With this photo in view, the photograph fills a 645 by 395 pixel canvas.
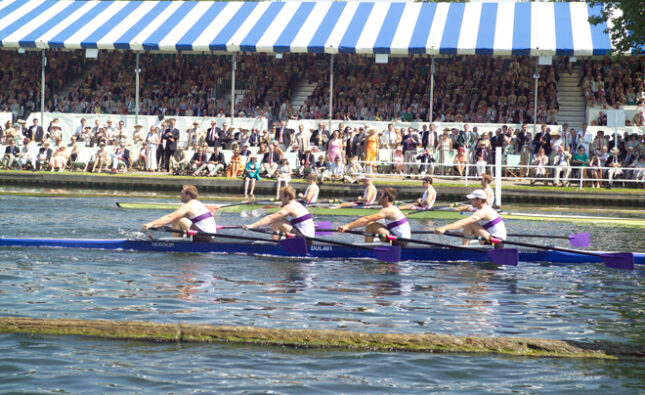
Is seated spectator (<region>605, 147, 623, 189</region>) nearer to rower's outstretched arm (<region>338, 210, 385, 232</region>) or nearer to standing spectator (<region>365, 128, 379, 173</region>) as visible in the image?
standing spectator (<region>365, 128, 379, 173</region>)

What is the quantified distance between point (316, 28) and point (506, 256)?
1987 centimetres

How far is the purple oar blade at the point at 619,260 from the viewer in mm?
14617

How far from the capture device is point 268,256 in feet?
52.5

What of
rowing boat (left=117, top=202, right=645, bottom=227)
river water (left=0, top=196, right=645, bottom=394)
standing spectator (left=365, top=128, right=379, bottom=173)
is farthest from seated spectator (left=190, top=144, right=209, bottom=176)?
river water (left=0, top=196, right=645, bottom=394)

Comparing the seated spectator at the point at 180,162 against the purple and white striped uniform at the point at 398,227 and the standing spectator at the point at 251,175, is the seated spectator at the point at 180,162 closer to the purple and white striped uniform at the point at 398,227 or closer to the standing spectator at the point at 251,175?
the standing spectator at the point at 251,175

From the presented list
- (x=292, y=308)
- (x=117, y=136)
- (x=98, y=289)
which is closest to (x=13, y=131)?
(x=117, y=136)

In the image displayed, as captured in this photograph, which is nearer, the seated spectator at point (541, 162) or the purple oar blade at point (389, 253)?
the purple oar blade at point (389, 253)

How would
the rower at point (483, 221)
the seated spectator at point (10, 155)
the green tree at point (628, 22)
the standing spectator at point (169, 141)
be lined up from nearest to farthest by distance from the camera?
the rower at point (483, 221) < the green tree at point (628, 22) < the standing spectator at point (169, 141) < the seated spectator at point (10, 155)

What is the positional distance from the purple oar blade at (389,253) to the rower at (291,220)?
159 centimetres

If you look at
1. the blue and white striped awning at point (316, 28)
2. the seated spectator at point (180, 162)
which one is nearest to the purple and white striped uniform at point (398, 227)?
the seated spectator at point (180, 162)

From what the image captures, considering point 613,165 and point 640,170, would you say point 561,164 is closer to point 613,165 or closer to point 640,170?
point 613,165

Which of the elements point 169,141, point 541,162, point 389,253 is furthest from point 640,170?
point 169,141

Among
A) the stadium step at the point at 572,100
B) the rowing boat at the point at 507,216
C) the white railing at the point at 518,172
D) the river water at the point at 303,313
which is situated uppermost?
the stadium step at the point at 572,100

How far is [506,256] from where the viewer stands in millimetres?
14562
